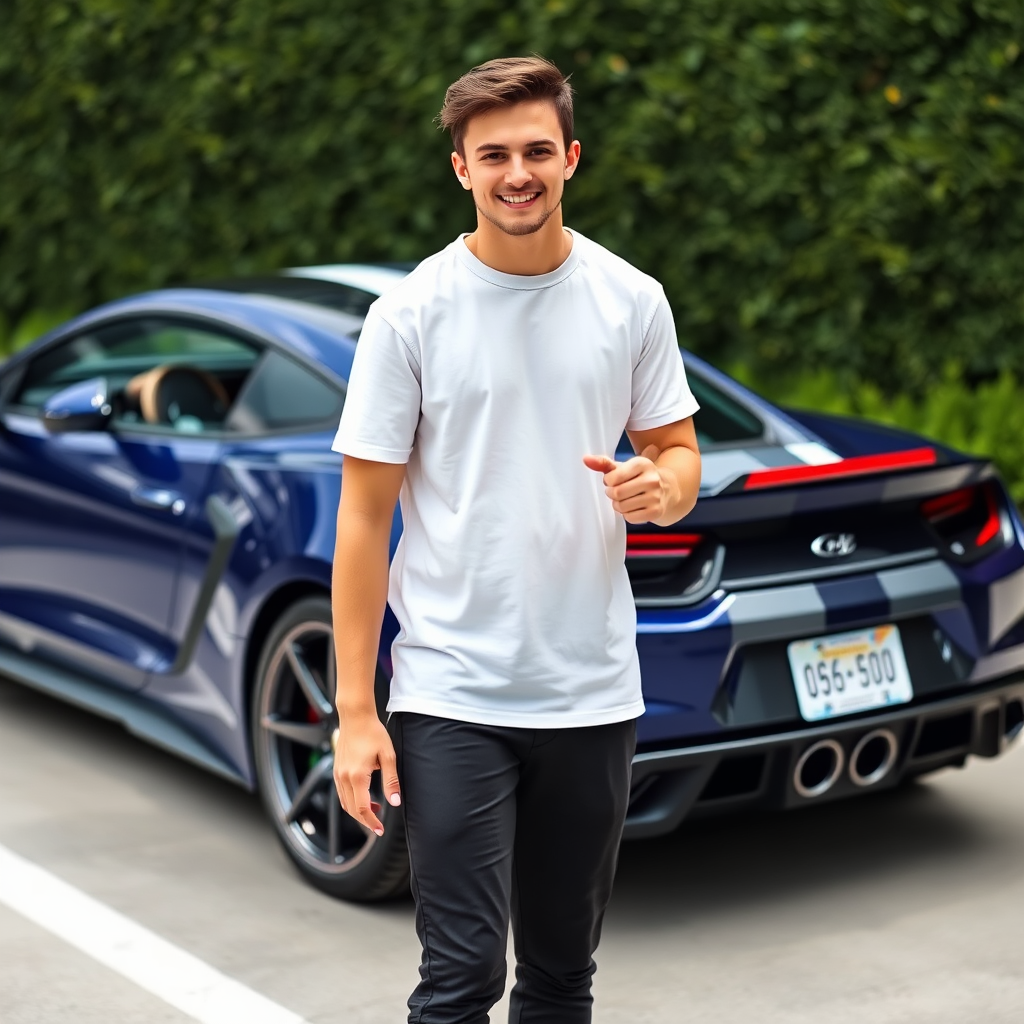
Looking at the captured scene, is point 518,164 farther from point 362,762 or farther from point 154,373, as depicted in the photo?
point 154,373

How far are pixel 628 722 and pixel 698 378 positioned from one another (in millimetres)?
2288

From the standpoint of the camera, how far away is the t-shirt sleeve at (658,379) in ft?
9.32

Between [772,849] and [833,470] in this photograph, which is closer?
[833,470]

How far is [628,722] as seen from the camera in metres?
2.87

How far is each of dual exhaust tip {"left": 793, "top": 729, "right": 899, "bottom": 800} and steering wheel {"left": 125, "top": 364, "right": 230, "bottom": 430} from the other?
7.04 ft

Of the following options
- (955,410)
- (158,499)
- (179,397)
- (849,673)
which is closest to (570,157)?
(849,673)

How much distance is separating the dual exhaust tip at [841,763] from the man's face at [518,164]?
6.01ft

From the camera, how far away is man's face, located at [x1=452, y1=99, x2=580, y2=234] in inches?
105

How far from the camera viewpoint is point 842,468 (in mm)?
4281

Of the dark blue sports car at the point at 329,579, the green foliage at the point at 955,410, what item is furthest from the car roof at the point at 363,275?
the green foliage at the point at 955,410

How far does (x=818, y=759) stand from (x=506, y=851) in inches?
62.2

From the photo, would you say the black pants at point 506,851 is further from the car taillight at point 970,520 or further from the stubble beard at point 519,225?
the car taillight at point 970,520

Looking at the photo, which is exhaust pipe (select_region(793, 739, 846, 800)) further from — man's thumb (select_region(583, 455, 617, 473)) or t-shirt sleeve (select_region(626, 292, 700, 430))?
man's thumb (select_region(583, 455, 617, 473))

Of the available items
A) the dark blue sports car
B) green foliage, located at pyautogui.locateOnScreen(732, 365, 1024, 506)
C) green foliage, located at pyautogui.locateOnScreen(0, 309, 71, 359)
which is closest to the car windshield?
the dark blue sports car
